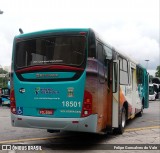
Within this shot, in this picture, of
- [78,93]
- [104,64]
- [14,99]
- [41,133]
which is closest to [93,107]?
[78,93]

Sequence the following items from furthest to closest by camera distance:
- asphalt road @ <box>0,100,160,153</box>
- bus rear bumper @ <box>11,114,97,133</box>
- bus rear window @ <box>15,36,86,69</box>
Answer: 1. asphalt road @ <box>0,100,160,153</box>
2. bus rear window @ <box>15,36,86,69</box>
3. bus rear bumper @ <box>11,114,97,133</box>

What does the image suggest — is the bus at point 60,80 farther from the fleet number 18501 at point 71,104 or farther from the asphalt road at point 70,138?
the asphalt road at point 70,138


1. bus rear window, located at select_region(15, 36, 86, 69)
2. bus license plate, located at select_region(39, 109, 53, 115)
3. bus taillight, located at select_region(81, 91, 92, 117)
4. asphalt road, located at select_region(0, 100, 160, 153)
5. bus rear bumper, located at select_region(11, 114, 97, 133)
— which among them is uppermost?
bus rear window, located at select_region(15, 36, 86, 69)

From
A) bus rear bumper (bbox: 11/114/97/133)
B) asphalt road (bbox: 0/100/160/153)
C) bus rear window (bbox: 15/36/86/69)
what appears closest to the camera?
bus rear bumper (bbox: 11/114/97/133)

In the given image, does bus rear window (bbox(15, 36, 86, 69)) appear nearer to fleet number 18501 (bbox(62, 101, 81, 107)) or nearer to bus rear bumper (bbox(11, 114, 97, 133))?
fleet number 18501 (bbox(62, 101, 81, 107))

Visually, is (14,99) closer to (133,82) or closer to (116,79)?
(116,79)

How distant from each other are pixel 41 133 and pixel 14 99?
259 centimetres

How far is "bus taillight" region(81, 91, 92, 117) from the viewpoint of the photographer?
795 centimetres

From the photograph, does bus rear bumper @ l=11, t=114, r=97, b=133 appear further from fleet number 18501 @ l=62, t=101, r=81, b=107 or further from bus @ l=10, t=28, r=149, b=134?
fleet number 18501 @ l=62, t=101, r=81, b=107

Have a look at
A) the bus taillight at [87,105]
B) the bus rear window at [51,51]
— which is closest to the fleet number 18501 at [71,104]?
the bus taillight at [87,105]

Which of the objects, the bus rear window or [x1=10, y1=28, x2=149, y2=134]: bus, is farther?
the bus rear window

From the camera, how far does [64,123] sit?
8.05 metres

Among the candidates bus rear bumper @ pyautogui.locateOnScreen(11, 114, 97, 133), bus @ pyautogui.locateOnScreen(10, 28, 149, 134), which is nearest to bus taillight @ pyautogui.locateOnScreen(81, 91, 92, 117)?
bus @ pyautogui.locateOnScreen(10, 28, 149, 134)

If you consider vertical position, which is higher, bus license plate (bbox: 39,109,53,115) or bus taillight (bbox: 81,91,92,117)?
bus taillight (bbox: 81,91,92,117)
